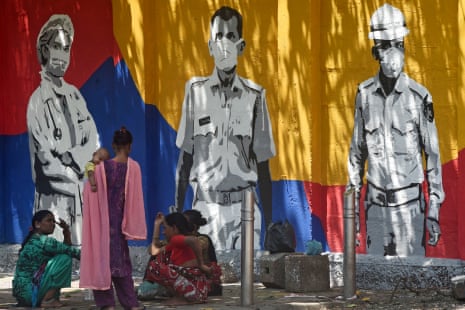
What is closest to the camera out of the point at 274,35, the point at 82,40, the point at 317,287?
the point at 317,287

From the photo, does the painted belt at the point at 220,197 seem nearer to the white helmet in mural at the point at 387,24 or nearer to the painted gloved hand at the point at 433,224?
the painted gloved hand at the point at 433,224

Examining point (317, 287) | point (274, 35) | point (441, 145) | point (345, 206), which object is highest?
point (274, 35)

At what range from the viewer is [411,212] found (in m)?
13.3

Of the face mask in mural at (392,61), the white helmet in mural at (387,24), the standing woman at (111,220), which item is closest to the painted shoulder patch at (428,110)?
the face mask in mural at (392,61)

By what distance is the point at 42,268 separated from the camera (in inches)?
470

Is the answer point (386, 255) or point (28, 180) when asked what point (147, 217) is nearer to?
point (28, 180)

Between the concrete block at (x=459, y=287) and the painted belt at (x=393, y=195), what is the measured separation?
1.84 meters

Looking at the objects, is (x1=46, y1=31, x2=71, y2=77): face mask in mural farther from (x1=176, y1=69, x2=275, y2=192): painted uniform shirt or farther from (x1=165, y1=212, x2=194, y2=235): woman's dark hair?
(x1=165, y1=212, x2=194, y2=235): woman's dark hair

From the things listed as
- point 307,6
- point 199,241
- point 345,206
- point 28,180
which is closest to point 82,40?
point 28,180

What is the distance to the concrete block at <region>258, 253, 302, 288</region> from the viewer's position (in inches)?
524

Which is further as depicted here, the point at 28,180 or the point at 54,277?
the point at 28,180

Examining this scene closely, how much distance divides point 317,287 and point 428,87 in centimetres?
262

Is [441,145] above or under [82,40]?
under

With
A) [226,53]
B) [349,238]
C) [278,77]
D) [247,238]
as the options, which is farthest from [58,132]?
A: [349,238]
